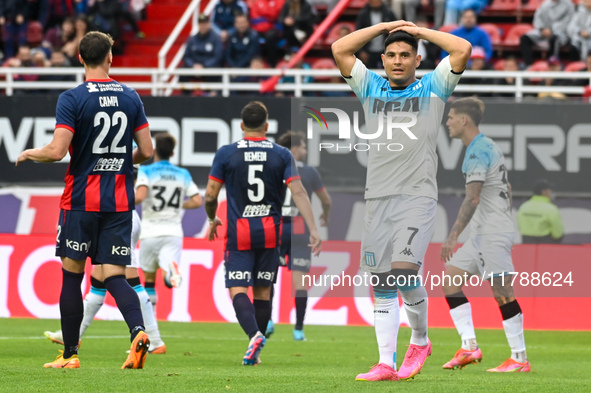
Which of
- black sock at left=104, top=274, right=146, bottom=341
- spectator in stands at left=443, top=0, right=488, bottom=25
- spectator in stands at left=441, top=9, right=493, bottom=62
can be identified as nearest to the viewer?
black sock at left=104, top=274, right=146, bottom=341

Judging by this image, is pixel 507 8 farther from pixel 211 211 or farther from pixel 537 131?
pixel 211 211

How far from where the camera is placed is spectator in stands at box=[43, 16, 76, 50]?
2080 centimetres

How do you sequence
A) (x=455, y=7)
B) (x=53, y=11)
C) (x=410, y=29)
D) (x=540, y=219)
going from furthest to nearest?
(x=53, y=11)
(x=455, y=7)
(x=540, y=219)
(x=410, y=29)

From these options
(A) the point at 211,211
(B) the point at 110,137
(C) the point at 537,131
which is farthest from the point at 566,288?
(B) the point at 110,137

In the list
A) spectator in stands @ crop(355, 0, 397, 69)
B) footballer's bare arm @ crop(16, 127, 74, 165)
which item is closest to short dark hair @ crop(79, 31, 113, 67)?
footballer's bare arm @ crop(16, 127, 74, 165)

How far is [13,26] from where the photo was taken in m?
21.3

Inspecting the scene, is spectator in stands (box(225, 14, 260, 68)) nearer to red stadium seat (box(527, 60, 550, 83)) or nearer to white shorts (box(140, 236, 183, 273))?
red stadium seat (box(527, 60, 550, 83))

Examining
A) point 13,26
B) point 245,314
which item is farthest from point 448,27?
point 245,314

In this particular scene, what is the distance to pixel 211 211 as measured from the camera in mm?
8844

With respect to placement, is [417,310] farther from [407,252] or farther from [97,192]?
[97,192]

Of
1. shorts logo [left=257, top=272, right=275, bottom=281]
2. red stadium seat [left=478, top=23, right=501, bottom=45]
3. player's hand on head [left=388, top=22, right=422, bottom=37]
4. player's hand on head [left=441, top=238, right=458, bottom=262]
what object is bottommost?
shorts logo [left=257, top=272, right=275, bottom=281]

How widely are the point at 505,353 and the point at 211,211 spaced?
13.2ft

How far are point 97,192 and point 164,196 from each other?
184 inches

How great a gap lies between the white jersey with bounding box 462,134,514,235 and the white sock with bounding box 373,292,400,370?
2164 mm
